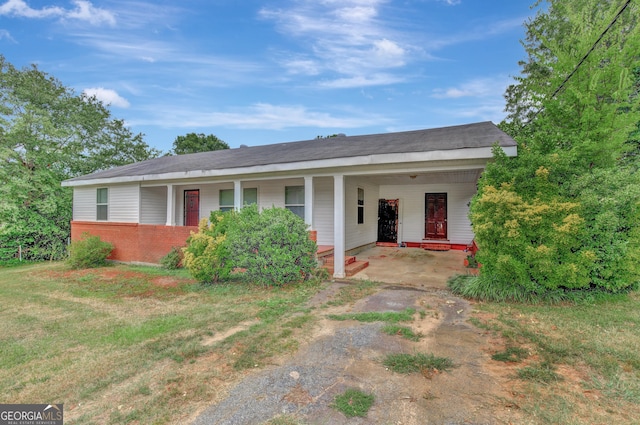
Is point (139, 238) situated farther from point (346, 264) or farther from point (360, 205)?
point (360, 205)

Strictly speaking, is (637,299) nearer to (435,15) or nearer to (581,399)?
(581,399)

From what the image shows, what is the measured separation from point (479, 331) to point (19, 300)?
26.5ft

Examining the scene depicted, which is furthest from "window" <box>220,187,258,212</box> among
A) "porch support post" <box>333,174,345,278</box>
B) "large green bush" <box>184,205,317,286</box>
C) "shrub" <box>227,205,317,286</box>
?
"porch support post" <box>333,174,345,278</box>

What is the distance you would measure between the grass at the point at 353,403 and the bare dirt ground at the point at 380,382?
0.05 meters

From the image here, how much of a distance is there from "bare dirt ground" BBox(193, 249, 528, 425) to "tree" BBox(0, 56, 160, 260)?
1237cm

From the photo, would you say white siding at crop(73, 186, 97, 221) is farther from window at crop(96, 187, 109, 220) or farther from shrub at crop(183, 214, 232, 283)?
shrub at crop(183, 214, 232, 283)

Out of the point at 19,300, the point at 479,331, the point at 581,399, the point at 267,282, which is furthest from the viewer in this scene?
the point at 267,282

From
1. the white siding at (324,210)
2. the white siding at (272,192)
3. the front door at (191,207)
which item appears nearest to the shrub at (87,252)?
the front door at (191,207)

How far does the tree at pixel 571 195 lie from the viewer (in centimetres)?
469

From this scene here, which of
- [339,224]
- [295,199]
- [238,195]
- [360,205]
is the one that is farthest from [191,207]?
[339,224]

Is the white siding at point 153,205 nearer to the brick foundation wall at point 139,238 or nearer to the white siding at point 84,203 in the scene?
the brick foundation wall at point 139,238

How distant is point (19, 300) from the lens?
5848 millimetres

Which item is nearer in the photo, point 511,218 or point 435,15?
point 511,218

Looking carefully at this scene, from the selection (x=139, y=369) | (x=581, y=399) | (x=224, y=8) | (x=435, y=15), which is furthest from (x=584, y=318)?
(x=224, y=8)
